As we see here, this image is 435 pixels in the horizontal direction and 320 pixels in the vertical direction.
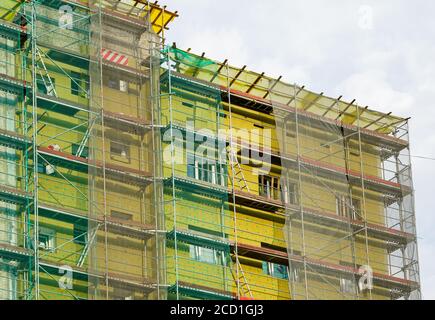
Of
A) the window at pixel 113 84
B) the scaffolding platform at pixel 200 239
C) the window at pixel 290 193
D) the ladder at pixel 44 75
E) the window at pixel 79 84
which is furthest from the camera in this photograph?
the window at pixel 290 193

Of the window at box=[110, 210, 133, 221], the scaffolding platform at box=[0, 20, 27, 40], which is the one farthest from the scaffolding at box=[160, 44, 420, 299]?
the scaffolding platform at box=[0, 20, 27, 40]

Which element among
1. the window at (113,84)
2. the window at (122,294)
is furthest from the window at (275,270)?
the window at (113,84)

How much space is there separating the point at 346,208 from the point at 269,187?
3.04 meters

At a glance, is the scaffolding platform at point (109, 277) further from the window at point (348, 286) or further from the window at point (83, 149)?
the window at point (348, 286)

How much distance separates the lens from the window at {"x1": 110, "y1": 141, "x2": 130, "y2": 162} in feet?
162

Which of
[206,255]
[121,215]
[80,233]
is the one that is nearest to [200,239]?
[206,255]

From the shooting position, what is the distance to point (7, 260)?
44.7 metres

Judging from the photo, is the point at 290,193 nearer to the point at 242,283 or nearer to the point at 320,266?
the point at 320,266

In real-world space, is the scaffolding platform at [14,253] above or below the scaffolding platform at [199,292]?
→ above

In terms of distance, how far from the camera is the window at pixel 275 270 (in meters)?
52.0

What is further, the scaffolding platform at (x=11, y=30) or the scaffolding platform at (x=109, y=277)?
the scaffolding platform at (x=11, y=30)

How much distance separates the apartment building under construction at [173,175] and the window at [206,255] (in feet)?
0.15
